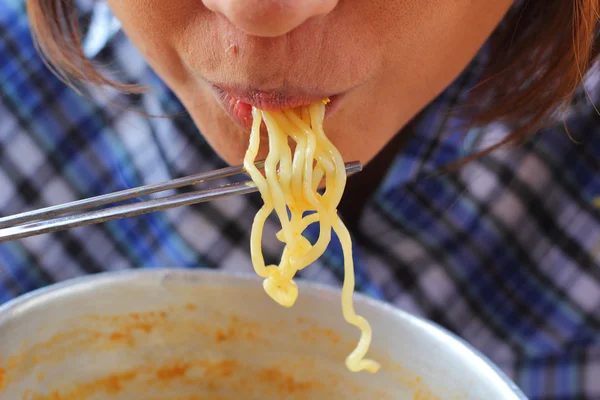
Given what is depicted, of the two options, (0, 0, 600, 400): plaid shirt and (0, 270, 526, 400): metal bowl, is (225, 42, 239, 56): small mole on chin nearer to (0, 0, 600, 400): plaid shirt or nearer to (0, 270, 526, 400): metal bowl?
(0, 270, 526, 400): metal bowl

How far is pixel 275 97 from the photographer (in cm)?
65

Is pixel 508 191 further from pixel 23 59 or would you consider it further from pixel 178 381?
pixel 23 59

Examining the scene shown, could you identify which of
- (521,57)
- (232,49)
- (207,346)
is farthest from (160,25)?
(521,57)

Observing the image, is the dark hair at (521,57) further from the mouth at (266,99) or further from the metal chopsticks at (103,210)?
the metal chopsticks at (103,210)

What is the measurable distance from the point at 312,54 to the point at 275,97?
0.08 metres

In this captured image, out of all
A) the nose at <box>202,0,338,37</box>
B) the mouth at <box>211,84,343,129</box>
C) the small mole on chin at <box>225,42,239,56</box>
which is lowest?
the mouth at <box>211,84,343,129</box>

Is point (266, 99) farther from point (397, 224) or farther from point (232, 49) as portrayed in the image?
point (397, 224)

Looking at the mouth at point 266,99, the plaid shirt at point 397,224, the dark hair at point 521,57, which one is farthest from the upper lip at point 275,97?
the plaid shirt at point 397,224

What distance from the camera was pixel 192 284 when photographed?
27.4 inches

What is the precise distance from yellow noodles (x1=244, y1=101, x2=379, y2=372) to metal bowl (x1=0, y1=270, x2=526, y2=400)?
0.10ft

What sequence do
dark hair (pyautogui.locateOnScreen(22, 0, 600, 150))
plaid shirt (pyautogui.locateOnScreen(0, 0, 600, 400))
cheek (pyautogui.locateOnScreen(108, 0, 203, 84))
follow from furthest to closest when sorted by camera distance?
plaid shirt (pyautogui.locateOnScreen(0, 0, 600, 400)), dark hair (pyautogui.locateOnScreen(22, 0, 600, 150)), cheek (pyautogui.locateOnScreen(108, 0, 203, 84))

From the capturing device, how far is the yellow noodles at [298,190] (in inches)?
25.0

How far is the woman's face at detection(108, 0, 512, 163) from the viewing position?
57 centimetres

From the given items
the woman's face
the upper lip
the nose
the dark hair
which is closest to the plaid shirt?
the dark hair
